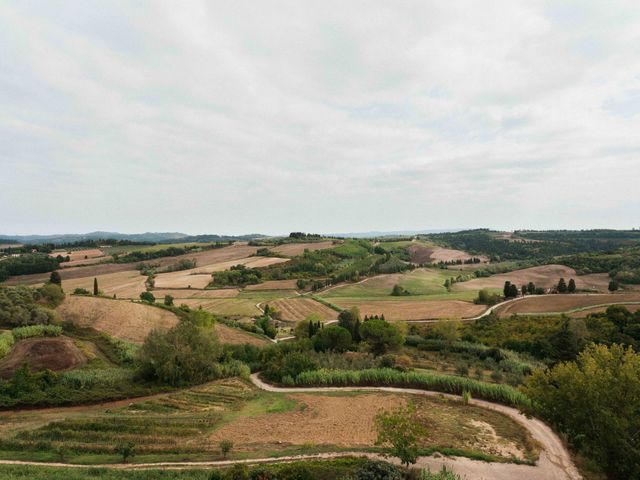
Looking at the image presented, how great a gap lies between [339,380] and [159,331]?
1942 centimetres

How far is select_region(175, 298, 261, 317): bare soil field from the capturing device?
7812 cm

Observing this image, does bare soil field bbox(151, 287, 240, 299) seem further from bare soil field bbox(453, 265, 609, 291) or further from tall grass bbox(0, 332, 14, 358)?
bare soil field bbox(453, 265, 609, 291)

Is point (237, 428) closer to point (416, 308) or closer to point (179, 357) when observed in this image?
point (179, 357)

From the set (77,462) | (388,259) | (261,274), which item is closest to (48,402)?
(77,462)

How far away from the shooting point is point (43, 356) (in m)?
35.4

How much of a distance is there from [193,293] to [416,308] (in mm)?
57813

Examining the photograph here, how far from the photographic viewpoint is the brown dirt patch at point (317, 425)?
22562 mm

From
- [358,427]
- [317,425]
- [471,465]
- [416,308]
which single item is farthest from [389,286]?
[471,465]

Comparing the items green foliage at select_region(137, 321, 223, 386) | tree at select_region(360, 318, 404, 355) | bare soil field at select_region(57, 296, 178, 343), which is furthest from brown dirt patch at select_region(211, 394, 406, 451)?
bare soil field at select_region(57, 296, 178, 343)

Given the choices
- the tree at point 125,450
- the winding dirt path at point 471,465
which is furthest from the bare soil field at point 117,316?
the winding dirt path at point 471,465

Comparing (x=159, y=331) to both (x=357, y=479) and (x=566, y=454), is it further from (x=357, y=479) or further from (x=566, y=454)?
(x=566, y=454)

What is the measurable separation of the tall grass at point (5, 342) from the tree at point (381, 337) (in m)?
42.2

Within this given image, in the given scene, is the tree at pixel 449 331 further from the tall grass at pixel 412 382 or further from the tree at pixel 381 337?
the tall grass at pixel 412 382

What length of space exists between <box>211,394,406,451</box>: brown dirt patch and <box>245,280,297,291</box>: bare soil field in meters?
73.7
